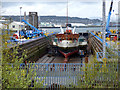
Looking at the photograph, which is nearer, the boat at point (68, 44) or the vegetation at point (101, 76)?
the vegetation at point (101, 76)

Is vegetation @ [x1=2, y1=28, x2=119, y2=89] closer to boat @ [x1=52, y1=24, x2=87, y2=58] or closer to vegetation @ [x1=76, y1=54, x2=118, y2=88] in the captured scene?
vegetation @ [x1=76, y1=54, x2=118, y2=88]

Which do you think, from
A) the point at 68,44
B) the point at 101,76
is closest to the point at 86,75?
the point at 101,76

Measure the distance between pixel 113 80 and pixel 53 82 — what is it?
3.29m

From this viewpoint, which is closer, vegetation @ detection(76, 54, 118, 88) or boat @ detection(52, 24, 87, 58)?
vegetation @ detection(76, 54, 118, 88)

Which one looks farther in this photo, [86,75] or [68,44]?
[68,44]

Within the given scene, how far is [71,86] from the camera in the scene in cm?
870

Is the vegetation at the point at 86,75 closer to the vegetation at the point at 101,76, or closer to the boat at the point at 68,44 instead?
the vegetation at the point at 101,76

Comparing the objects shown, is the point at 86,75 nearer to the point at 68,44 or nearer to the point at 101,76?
the point at 101,76

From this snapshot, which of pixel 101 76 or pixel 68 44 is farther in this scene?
pixel 68 44

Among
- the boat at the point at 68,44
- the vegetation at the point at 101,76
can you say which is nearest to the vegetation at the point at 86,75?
the vegetation at the point at 101,76

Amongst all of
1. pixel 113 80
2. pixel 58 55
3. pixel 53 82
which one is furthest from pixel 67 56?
pixel 113 80

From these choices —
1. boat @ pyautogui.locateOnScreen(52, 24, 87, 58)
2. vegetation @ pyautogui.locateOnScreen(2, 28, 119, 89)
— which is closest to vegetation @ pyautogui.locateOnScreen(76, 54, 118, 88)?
vegetation @ pyautogui.locateOnScreen(2, 28, 119, 89)

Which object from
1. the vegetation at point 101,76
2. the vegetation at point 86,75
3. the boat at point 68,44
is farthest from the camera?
the boat at point 68,44

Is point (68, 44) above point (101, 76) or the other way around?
the other way around
